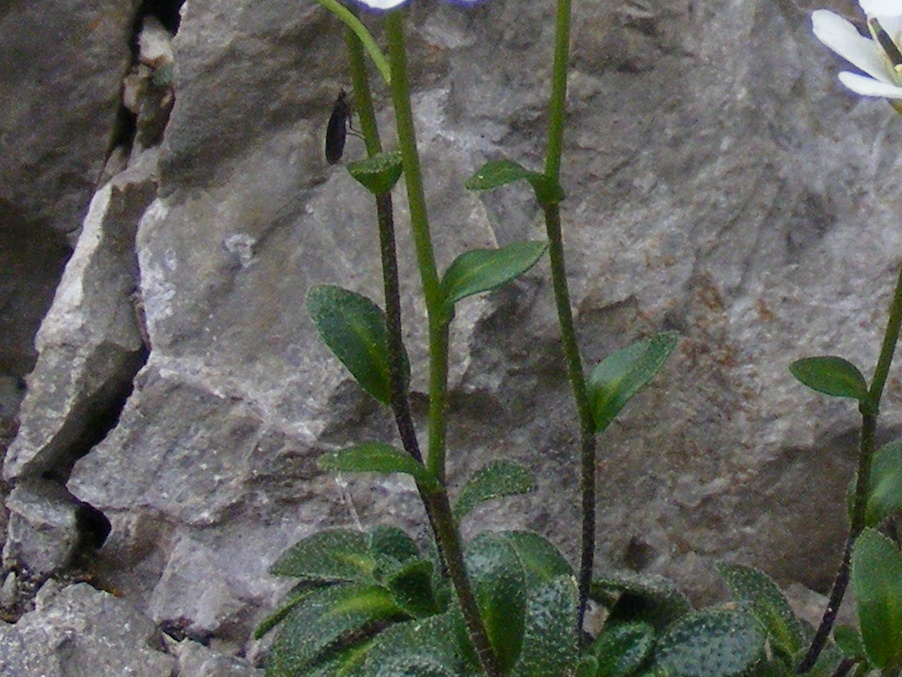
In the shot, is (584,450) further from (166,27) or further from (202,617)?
(166,27)

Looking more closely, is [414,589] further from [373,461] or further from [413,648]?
[373,461]

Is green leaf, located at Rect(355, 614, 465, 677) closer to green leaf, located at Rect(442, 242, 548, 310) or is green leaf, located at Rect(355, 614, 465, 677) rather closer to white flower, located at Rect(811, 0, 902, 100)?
green leaf, located at Rect(442, 242, 548, 310)

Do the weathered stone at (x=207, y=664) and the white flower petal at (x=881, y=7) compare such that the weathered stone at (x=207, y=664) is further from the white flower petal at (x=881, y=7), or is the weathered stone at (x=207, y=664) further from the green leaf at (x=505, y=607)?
the white flower petal at (x=881, y=7)

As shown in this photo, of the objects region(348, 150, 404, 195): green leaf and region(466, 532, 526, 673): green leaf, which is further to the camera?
region(466, 532, 526, 673): green leaf

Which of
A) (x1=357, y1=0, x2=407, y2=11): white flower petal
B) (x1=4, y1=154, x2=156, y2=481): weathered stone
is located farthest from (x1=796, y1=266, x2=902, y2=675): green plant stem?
(x1=4, y1=154, x2=156, y2=481): weathered stone

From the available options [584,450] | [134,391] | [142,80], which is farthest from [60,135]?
[584,450]

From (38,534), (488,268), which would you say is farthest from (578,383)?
(38,534)
